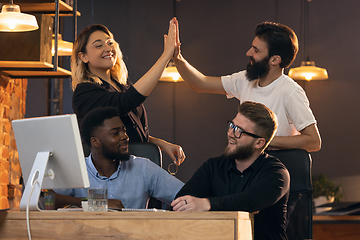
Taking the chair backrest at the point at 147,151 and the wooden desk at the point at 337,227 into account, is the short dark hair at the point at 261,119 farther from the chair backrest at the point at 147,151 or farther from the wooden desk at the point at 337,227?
the wooden desk at the point at 337,227

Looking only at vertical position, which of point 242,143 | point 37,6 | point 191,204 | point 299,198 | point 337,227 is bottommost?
point 337,227

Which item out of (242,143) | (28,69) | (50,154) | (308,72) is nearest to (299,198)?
(242,143)

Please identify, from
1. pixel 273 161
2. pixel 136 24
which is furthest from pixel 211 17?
pixel 273 161

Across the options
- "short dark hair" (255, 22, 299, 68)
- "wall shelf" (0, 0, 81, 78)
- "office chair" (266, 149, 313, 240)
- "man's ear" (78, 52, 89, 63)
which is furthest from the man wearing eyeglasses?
"wall shelf" (0, 0, 81, 78)

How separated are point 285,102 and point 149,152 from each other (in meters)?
0.70

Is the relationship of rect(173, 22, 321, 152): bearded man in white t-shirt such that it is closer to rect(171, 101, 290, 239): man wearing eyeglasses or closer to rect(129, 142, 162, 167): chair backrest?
rect(171, 101, 290, 239): man wearing eyeglasses

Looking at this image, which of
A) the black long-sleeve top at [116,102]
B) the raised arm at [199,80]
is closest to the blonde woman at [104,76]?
the black long-sleeve top at [116,102]

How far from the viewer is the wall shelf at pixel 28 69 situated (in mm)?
3230

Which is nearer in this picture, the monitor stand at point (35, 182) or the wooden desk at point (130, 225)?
the wooden desk at point (130, 225)

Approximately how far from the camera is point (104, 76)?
2.37 m

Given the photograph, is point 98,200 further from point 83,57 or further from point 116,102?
point 83,57

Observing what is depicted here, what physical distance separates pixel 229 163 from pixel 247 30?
4.42m

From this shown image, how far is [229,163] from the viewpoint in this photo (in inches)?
79.0

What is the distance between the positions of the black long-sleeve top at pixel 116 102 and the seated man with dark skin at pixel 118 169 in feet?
0.24
